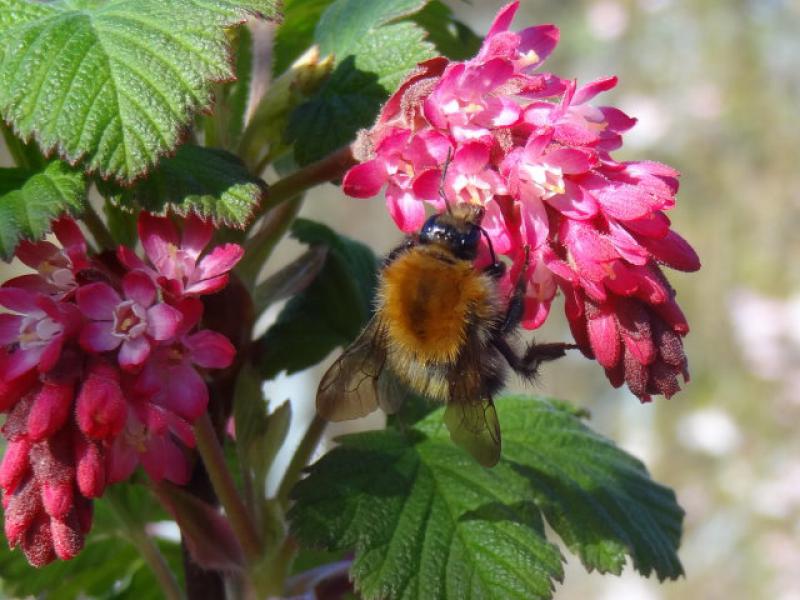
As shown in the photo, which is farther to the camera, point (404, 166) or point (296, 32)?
point (296, 32)

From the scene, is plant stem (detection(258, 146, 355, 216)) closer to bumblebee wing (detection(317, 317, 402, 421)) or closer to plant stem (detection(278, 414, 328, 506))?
bumblebee wing (detection(317, 317, 402, 421))

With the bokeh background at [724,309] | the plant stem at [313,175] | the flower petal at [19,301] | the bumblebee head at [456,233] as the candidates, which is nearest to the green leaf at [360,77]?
the plant stem at [313,175]

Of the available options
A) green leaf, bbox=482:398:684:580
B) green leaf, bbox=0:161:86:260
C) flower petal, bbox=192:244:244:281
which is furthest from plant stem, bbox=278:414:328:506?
green leaf, bbox=0:161:86:260

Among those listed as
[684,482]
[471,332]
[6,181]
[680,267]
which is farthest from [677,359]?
[684,482]

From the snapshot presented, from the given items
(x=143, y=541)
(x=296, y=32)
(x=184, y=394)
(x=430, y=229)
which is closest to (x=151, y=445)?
(x=184, y=394)

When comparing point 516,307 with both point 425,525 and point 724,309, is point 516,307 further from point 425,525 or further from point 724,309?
point 724,309

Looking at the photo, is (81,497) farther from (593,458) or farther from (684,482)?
(684,482)
